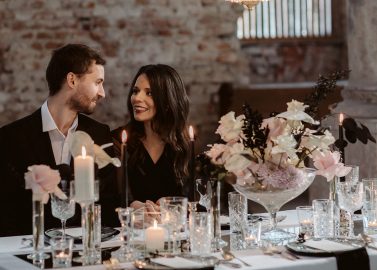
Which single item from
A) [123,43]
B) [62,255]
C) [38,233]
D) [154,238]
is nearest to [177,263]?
[154,238]

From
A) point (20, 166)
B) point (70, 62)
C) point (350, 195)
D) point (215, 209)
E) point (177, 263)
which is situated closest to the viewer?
point (177, 263)

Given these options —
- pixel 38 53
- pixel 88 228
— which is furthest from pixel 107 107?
pixel 88 228

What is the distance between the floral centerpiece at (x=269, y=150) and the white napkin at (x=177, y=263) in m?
0.40

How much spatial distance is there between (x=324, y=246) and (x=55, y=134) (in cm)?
164

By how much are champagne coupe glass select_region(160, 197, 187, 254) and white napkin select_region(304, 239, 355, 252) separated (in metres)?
0.44

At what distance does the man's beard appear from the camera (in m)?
4.87

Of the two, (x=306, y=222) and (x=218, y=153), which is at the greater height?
(x=218, y=153)

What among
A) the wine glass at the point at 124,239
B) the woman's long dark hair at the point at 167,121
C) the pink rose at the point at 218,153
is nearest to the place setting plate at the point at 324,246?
the pink rose at the point at 218,153

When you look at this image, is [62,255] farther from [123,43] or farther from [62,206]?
[123,43]

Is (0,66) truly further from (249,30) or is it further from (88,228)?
(88,228)

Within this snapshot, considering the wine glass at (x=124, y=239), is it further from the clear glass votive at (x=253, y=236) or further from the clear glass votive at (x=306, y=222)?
the clear glass votive at (x=306, y=222)

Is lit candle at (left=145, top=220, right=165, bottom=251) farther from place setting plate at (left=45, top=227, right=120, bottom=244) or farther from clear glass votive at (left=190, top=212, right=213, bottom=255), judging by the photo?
place setting plate at (left=45, top=227, right=120, bottom=244)

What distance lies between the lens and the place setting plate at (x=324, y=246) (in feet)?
11.5

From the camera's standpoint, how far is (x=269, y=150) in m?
3.71
